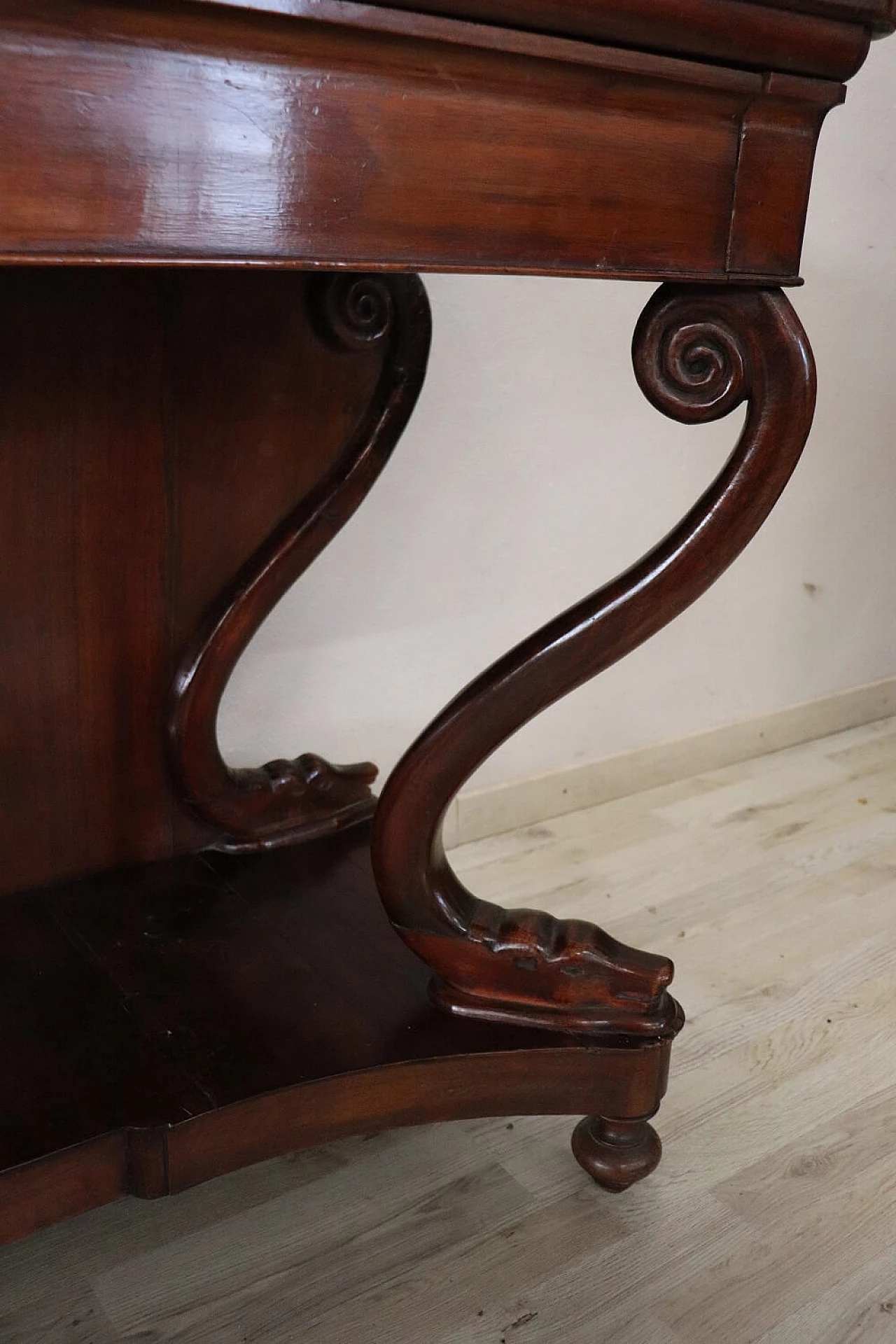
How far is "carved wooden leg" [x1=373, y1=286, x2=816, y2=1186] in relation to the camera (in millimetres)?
775

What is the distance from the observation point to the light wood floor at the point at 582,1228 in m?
0.86

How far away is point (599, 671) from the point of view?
0.86m

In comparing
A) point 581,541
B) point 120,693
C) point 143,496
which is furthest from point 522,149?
point 581,541

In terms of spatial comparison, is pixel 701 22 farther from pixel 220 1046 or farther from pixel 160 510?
pixel 220 1046

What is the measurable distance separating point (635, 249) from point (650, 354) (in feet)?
0.32

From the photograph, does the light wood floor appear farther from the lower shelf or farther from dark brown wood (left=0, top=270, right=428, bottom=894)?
dark brown wood (left=0, top=270, right=428, bottom=894)

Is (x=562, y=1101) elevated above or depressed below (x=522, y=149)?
below

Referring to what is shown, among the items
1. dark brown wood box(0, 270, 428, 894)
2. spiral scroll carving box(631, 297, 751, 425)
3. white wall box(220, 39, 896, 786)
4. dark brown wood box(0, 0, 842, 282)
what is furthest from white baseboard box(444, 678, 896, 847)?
dark brown wood box(0, 0, 842, 282)

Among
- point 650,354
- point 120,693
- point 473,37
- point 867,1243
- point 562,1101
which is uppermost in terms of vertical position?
point 473,37

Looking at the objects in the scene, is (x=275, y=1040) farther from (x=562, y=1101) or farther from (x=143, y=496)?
(x=143, y=496)

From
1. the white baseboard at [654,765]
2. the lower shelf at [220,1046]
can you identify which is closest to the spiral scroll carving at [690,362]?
the lower shelf at [220,1046]

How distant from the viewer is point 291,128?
1.90 ft

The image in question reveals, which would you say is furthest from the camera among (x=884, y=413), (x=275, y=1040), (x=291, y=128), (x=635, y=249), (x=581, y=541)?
(x=884, y=413)

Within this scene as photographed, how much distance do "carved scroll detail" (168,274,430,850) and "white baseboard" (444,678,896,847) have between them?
1.47 ft
